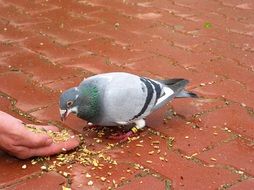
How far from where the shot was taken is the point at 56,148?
2.72 metres

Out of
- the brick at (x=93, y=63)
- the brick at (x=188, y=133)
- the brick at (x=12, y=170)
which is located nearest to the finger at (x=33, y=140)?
the brick at (x=12, y=170)

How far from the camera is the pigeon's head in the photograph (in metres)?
2.78

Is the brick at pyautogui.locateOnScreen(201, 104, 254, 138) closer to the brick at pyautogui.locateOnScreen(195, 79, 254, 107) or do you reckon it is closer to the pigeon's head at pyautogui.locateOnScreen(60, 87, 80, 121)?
the brick at pyautogui.locateOnScreen(195, 79, 254, 107)

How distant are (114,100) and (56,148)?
1.44 feet

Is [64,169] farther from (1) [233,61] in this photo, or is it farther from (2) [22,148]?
(1) [233,61]

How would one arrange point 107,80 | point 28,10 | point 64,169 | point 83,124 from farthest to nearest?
1. point 28,10
2. point 83,124
3. point 107,80
4. point 64,169

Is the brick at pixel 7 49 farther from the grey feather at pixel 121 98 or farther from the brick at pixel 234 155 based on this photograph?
the brick at pixel 234 155

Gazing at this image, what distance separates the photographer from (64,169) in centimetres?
264

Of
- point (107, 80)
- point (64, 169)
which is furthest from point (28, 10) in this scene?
point (64, 169)

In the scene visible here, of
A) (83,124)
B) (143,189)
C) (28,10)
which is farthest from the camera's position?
(28,10)

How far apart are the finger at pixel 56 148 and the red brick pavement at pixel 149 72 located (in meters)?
0.09

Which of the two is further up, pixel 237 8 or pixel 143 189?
pixel 237 8

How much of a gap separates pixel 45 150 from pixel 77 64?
151 centimetres

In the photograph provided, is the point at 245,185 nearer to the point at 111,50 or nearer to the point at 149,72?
the point at 149,72
